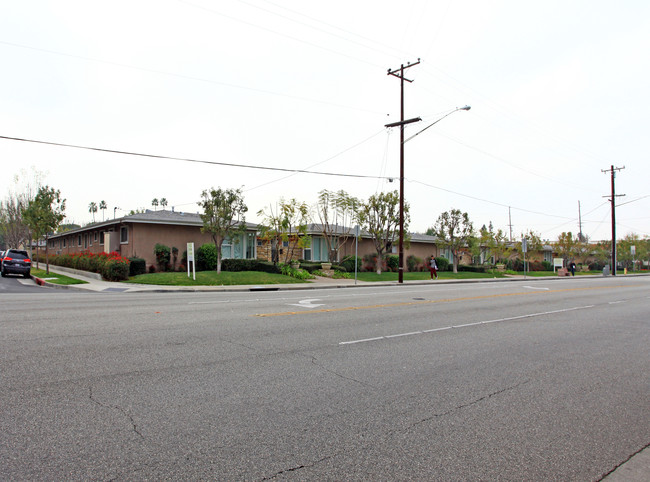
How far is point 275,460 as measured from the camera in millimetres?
3355

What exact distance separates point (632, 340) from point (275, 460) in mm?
8509

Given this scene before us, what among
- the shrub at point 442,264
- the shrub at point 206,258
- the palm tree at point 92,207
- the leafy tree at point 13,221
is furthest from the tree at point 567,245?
the palm tree at point 92,207

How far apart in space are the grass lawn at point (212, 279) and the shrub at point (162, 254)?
3070 mm

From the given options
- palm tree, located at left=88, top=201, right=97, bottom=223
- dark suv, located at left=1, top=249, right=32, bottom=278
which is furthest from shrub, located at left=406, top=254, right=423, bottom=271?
palm tree, located at left=88, top=201, right=97, bottom=223

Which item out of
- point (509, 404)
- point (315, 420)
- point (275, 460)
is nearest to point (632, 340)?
point (509, 404)

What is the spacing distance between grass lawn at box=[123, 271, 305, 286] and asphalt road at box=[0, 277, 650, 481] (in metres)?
12.3

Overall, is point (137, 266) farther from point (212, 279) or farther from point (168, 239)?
point (212, 279)

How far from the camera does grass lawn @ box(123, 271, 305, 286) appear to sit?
2123 centimetres

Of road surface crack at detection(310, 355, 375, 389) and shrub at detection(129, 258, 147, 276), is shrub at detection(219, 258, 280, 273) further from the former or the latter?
road surface crack at detection(310, 355, 375, 389)

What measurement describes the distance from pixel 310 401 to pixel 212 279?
18.5 m

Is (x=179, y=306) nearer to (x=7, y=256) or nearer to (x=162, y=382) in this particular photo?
(x=162, y=382)

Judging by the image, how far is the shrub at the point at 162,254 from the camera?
2595cm

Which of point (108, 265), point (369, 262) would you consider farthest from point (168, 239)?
point (369, 262)

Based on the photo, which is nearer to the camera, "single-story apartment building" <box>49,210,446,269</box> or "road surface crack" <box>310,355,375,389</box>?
"road surface crack" <box>310,355,375,389</box>
